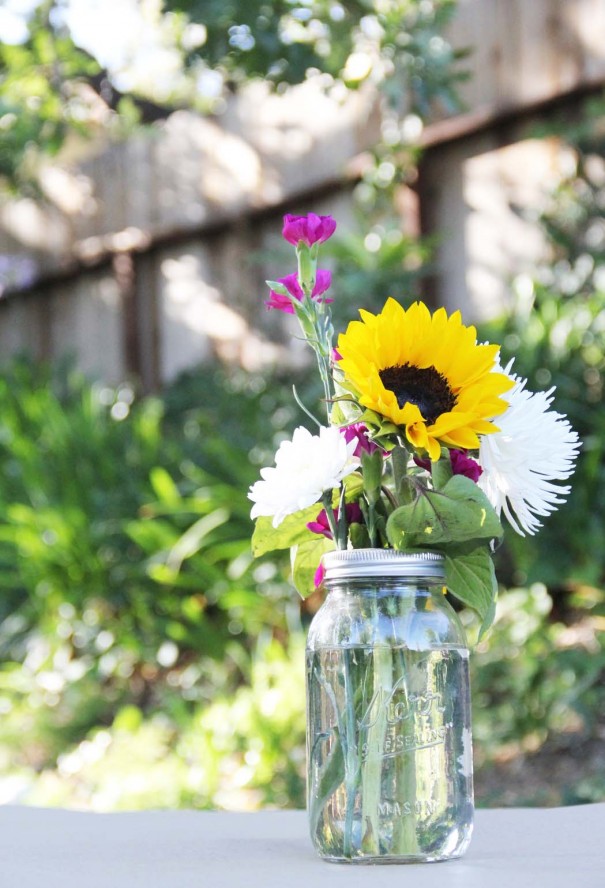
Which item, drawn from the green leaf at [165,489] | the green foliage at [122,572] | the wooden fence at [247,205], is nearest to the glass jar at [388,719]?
A: the green foliage at [122,572]

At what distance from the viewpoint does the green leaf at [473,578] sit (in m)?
0.91

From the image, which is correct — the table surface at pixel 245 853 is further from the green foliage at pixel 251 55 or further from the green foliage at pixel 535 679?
the green foliage at pixel 535 679

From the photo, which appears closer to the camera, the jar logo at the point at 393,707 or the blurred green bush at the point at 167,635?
the jar logo at the point at 393,707

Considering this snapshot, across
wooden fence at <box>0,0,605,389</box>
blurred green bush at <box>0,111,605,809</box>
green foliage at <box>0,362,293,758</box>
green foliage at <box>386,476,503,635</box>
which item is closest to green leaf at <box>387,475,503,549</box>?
green foliage at <box>386,476,503,635</box>

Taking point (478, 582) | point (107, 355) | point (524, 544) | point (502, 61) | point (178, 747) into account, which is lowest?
point (178, 747)

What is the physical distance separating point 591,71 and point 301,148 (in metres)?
1.47

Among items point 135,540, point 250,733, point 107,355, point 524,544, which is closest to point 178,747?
point 250,733

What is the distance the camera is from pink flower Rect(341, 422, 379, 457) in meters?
0.90

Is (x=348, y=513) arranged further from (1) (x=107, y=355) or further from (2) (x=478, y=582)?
(1) (x=107, y=355)

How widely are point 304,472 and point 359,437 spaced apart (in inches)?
2.2

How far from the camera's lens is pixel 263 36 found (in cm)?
213

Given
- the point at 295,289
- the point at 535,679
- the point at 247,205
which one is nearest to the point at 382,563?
the point at 295,289

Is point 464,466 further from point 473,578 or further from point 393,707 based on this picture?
point 393,707

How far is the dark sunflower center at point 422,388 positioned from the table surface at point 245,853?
32 centimetres
